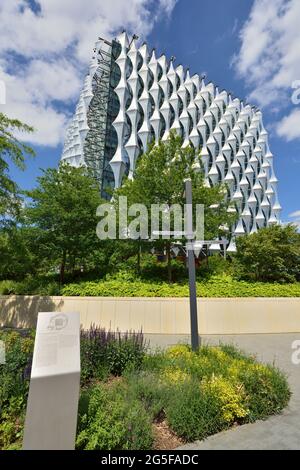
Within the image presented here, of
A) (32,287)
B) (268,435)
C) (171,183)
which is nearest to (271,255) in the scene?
(171,183)

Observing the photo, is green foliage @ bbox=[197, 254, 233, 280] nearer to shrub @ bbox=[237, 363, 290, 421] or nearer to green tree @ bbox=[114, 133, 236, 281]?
green tree @ bbox=[114, 133, 236, 281]

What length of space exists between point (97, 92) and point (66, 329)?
4720cm

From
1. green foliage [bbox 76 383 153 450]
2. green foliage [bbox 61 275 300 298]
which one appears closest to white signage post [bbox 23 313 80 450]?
green foliage [bbox 76 383 153 450]

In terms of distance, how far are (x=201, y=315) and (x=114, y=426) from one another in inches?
337

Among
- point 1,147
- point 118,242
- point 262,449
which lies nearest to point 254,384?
point 262,449

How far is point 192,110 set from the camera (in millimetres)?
50562

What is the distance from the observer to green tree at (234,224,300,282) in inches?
572

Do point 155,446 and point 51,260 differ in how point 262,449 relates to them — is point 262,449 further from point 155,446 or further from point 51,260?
point 51,260

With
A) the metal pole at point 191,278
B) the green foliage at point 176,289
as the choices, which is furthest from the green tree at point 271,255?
the metal pole at point 191,278

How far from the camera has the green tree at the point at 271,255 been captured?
14539 mm

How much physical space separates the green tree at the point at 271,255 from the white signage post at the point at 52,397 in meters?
12.9

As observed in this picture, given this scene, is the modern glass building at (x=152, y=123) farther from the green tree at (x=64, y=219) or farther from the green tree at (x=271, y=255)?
Answer: the green tree at (x=271, y=255)

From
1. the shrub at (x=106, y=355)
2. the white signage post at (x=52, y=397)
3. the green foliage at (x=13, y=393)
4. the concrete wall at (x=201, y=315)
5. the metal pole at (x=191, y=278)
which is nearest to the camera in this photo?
→ the white signage post at (x=52, y=397)

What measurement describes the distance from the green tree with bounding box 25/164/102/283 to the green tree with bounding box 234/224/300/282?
25.6 feet
